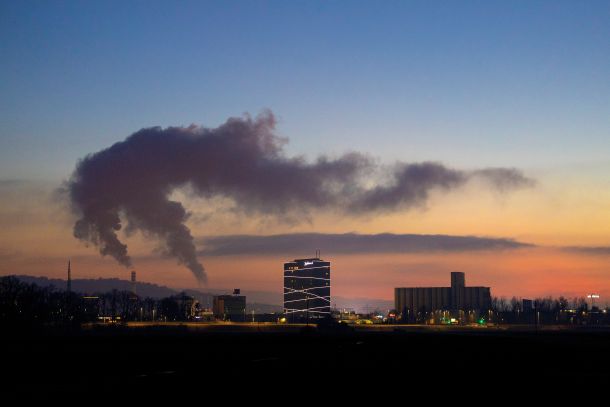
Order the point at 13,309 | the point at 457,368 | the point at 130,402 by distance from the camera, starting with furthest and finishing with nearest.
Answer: the point at 13,309, the point at 457,368, the point at 130,402

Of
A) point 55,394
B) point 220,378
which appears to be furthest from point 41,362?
point 55,394

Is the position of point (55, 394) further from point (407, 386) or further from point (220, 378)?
point (407, 386)

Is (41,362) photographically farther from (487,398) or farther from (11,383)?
(487,398)

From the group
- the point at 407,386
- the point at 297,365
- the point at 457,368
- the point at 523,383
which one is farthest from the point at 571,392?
the point at 297,365

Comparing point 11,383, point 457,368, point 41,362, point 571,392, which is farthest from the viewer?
point 41,362

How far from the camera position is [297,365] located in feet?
143

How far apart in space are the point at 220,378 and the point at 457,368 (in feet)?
52.6

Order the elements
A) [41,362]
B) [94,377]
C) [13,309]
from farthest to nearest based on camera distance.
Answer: [13,309] < [41,362] < [94,377]

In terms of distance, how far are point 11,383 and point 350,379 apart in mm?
14727

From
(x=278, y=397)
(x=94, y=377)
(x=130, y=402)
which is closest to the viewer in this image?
(x=130, y=402)

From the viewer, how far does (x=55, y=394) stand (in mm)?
26531

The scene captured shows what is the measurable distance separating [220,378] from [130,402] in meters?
10.0

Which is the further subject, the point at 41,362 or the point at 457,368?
the point at 41,362

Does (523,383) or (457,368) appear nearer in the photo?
(523,383)
